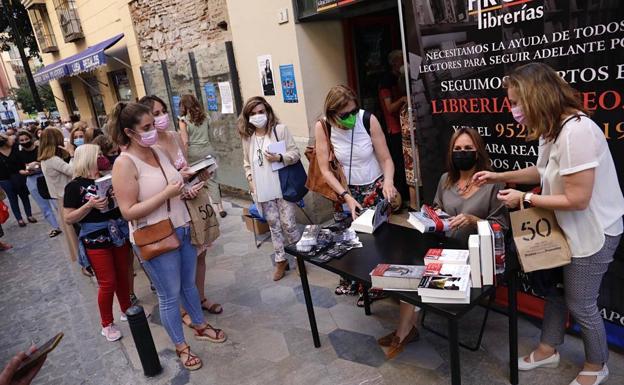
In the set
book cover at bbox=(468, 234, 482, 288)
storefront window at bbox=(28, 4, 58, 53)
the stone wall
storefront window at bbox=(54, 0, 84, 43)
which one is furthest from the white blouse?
storefront window at bbox=(28, 4, 58, 53)

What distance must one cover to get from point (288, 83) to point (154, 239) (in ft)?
9.87

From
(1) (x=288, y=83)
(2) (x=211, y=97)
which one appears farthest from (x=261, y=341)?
(2) (x=211, y=97)

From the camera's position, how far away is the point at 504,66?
254 cm

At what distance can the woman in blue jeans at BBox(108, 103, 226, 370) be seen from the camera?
99.1 inches

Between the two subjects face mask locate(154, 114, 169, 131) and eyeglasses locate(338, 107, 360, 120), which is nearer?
eyeglasses locate(338, 107, 360, 120)

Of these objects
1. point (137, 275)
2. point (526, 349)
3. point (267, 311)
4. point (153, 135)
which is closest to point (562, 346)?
point (526, 349)

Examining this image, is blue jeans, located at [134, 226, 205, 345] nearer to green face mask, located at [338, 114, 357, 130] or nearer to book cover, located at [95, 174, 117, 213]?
book cover, located at [95, 174, 117, 213]

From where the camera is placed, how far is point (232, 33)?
19.0ft

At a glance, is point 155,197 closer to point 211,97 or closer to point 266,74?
point 266,74

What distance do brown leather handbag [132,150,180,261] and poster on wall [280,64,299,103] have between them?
268cm

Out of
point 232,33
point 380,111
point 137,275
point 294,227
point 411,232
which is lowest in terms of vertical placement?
point 137,275

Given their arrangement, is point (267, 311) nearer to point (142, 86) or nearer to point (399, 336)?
point (399, 336)

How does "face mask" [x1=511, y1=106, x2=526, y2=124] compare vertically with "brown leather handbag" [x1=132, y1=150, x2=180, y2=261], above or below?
above

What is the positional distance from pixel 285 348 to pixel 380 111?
330 cm
